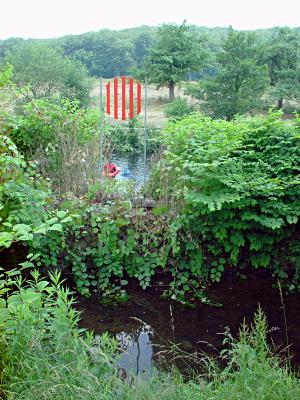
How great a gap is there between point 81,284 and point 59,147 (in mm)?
1931

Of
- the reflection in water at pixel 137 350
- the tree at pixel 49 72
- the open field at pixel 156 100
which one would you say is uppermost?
the tree at pixel 49 72

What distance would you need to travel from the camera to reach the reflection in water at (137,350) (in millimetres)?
3414

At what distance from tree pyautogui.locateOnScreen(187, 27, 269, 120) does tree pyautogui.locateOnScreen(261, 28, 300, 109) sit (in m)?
0.80

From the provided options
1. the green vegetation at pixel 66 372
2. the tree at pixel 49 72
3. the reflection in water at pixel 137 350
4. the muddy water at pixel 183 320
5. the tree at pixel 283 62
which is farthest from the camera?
the tree at pixel 49 72

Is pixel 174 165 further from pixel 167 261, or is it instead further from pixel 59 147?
pixel 59 147

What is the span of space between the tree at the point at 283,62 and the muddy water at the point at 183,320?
1608cm

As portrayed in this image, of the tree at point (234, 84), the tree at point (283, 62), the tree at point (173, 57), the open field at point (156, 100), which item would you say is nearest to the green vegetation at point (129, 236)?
the open field at point (156, 100)

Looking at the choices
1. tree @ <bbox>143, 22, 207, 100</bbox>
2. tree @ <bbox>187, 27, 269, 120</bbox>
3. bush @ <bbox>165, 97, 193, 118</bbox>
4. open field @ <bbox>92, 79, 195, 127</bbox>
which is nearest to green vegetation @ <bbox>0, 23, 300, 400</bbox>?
bush @ <bbox>165, 97, 193, 118</bbox>

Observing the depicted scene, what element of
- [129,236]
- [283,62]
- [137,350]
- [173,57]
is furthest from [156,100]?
[137,350]

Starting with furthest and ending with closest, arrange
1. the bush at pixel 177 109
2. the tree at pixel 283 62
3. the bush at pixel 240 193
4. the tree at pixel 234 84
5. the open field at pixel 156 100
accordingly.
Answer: the tree at pixel 283 62 < the open field at pixel 156 100 < the tree at pixel 234 84 < the bush at pixel 177 109 < the bush at pixel 240 193

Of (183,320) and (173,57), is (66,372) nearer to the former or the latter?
(183,320)

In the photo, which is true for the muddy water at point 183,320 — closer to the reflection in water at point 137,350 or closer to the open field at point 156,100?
the reflection in water at point 137,350

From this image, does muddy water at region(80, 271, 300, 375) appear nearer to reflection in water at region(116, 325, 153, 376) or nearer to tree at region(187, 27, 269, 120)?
reflection in water at region(116, 325, 153, 376)

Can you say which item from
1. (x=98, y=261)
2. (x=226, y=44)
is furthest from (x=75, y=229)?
(x=226, y=44)
